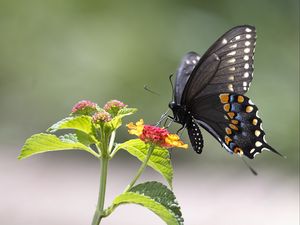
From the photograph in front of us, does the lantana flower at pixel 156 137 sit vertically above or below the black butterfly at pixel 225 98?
below

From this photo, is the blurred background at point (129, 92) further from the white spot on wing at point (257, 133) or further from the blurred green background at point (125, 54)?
the white spot on wing at point (257, 133)

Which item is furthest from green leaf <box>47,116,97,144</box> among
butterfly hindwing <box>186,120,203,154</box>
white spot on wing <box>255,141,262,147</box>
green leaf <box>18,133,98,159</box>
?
white spot on wing <box>255,141,262,147</box>

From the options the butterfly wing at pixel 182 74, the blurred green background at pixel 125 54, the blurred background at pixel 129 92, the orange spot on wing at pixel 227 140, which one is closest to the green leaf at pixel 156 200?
the orange spot on wing at pixel 227 140

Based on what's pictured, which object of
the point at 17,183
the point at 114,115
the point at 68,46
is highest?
the point at 68,46

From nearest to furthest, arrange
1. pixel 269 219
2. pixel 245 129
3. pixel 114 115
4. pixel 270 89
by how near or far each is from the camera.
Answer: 1. pixel 114 115
2. pixel 245 129
3. pixel 269 219
4. pixel 270 89

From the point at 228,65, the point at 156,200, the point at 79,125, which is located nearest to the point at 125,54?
the point at 228,65

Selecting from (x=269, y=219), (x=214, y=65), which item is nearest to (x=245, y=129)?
(x=214, y=65)

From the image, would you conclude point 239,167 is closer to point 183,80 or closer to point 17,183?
point 17,183
